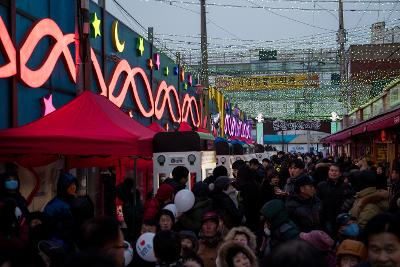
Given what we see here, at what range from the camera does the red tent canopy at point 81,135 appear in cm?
854

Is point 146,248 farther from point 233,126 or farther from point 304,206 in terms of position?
point 233,126

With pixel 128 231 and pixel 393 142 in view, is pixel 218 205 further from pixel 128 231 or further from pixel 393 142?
pixel 393 142

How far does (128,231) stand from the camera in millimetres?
8453

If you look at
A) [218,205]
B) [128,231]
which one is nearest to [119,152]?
[128,231]

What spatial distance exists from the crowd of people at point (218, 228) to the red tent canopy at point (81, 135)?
656 millimetres

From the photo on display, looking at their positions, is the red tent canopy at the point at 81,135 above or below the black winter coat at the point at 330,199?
above

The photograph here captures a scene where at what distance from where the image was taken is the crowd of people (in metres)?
3.48

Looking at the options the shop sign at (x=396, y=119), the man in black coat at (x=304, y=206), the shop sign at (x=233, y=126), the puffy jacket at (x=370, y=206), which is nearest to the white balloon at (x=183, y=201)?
the man in black coat at (x=304, y=206)

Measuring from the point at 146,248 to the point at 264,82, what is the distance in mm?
46209

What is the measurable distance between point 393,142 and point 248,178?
46.5 ft

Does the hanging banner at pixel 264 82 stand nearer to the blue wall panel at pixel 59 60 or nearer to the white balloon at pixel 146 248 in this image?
the blue wall panel at pixel 59 60

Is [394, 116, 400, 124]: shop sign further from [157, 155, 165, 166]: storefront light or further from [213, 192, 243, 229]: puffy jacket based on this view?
[213, 192, 243, 229]: puffy jacket

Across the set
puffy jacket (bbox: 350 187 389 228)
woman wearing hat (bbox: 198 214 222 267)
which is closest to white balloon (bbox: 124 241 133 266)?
woman wearing hat (bbox: 198 214 222 267)

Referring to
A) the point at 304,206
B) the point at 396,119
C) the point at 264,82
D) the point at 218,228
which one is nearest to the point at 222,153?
the point at 396,119
